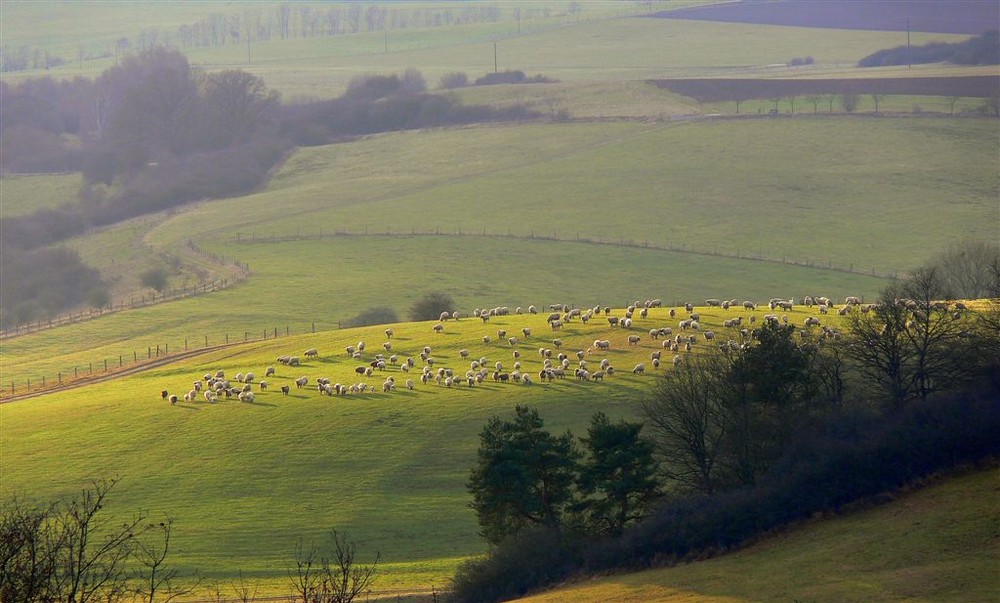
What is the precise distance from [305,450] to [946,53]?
13529 cm

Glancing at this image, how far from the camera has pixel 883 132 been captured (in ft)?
401

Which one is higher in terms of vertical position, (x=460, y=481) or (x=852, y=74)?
(x=852, y=74)

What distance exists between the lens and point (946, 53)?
6432 inches

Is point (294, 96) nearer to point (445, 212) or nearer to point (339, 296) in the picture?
point (445, 212)

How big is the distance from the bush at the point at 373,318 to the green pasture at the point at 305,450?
1701 centimetres

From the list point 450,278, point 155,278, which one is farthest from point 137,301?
point 450,278

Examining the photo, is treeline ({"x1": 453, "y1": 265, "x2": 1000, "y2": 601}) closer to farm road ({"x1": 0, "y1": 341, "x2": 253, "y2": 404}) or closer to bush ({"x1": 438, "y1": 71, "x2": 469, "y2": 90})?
farm road ({"x1": 0, "y1": 341, "x2": 253, "y2": 404})

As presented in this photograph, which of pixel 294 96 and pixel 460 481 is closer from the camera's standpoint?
pixel 460 481

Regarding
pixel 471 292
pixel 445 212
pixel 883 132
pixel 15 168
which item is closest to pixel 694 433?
pixel 471 292

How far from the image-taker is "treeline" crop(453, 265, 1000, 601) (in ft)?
110

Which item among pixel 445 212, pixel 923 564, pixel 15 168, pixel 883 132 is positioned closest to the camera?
pixel 923 564

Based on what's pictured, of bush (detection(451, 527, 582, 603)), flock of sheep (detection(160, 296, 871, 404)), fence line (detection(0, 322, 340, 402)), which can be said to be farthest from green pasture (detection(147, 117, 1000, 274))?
bush (detection(451, 527, 582, 603))

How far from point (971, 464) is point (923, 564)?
21.4 ft

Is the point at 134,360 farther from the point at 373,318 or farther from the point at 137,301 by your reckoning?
the point at 137,301
